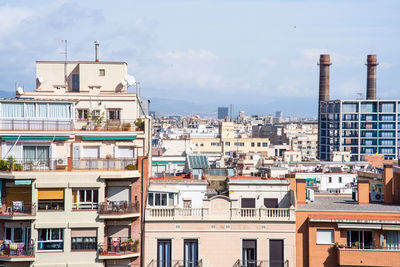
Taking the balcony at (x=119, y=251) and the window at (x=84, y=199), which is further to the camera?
the window at (x=84, y=199)

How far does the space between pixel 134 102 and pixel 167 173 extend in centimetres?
1114

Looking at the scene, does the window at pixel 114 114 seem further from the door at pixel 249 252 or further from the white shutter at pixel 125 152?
the door at pixel 249 252

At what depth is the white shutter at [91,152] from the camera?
43.7 metres

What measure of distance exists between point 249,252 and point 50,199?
34.7 ft

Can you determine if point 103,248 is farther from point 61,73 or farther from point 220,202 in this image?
point 61,73

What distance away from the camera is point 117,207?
41.3 meters

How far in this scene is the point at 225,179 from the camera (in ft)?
161

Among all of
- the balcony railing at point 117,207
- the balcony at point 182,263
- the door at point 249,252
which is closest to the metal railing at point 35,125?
the balcony railing at point 117,207

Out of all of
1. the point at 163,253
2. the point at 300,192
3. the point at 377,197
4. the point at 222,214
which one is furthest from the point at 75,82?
the point at 377,197

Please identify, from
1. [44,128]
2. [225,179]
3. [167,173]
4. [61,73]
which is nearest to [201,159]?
[167,173]

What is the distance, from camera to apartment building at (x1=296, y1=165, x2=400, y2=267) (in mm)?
41062

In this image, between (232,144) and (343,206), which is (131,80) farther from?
(232,144)

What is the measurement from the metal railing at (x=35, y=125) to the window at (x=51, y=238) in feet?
18.6

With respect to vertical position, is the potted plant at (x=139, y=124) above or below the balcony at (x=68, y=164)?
above
